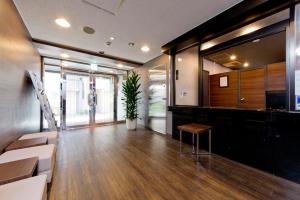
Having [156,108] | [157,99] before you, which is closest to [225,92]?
[157,99]

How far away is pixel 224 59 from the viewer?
383cm

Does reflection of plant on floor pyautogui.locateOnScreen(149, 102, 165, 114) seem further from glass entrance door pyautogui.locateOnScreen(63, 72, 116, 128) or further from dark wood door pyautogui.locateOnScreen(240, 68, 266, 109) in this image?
glass entrance door pyautogui.locateOnScreen(63, 72, 116, 128)

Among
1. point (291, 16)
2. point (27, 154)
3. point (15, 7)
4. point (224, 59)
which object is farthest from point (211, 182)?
point (15, 7)

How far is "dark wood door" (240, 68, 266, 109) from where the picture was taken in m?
3.06

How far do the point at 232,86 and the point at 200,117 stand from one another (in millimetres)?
1361

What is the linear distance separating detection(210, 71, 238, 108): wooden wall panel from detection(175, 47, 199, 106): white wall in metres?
0.77

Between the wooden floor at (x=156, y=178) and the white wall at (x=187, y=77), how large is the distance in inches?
59.0

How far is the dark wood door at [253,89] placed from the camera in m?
3.06

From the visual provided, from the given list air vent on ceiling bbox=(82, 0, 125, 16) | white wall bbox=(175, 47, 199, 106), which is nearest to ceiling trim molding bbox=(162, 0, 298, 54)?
white wall bbox=(175, 47, 199, 106)

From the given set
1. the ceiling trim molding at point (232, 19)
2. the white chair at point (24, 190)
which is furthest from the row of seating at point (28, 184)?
the ceiling trim molding at point (232, 19)

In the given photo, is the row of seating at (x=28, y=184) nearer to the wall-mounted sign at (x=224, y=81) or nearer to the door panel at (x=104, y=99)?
the wall-mounted sign at (x=224, y=81)

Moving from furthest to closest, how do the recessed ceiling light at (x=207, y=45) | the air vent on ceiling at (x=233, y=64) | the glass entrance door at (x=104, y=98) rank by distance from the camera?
the glass entrance door at (x=104, y=98), the air vent on ceiling at (x=233, y=64), the recessed ceiling light at (x=207, y=45)

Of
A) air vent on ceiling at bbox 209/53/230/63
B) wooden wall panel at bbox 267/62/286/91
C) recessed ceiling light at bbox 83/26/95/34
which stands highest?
recessed ceiling light at bbox 83/26/95/34

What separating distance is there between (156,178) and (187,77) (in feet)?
8.75
